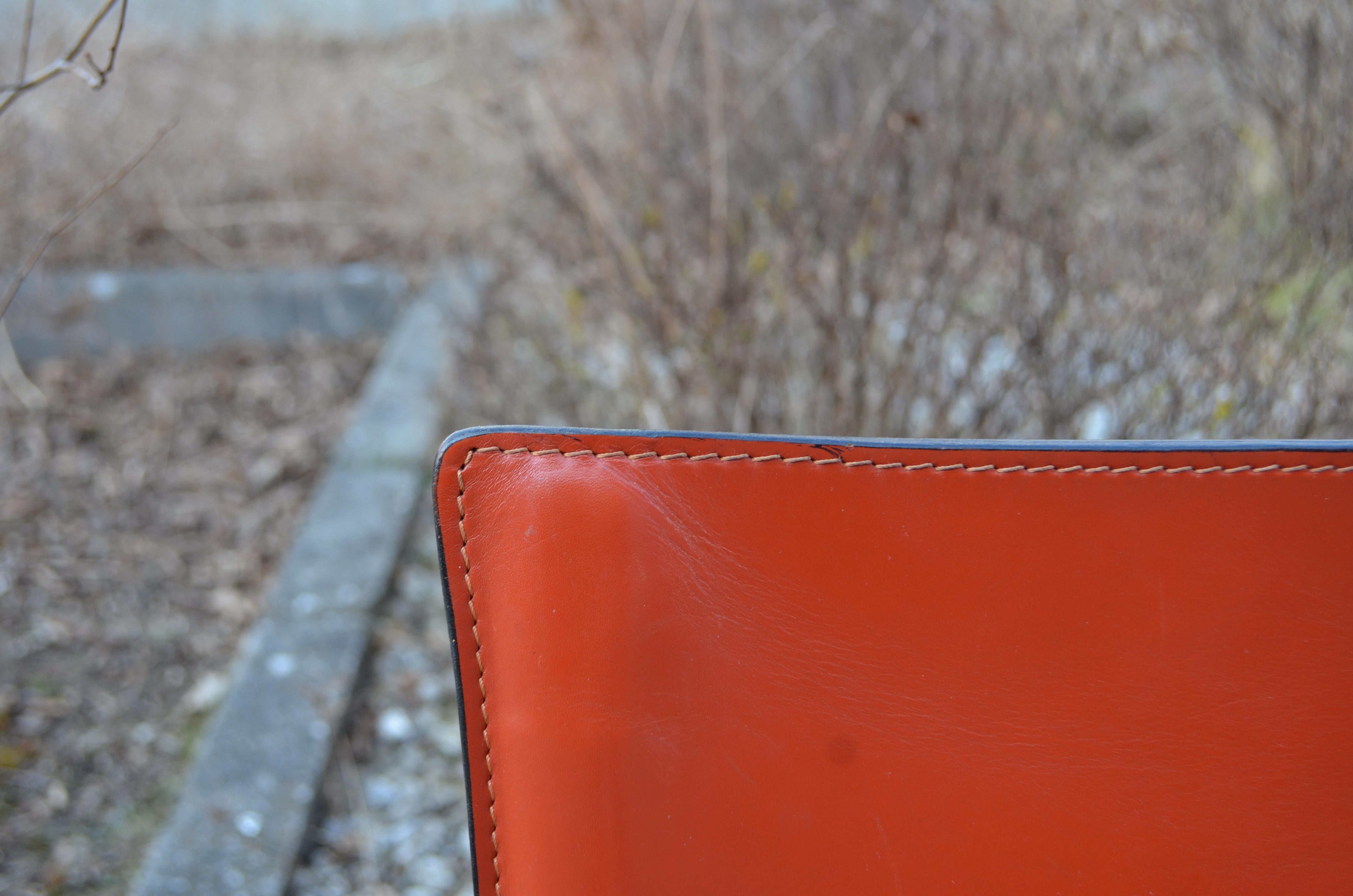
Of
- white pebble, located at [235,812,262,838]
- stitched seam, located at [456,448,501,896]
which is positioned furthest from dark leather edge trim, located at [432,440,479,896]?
white pebble, located at [235,812,262,838]

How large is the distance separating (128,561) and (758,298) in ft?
6.89

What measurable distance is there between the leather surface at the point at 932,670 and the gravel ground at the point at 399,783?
2.53 ft

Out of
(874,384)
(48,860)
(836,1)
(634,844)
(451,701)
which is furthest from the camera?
(836,1)

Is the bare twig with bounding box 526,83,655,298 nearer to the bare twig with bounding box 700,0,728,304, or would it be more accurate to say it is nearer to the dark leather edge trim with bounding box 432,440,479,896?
the bare twig with bounding box 700,0,728,304

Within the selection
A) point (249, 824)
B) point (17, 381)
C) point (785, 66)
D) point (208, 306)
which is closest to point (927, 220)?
point (785, 66)

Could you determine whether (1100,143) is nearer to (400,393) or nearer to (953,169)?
(953,169)

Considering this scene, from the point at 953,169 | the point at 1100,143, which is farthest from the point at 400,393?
the point at 1100,143

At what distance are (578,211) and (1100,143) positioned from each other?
1.32 m

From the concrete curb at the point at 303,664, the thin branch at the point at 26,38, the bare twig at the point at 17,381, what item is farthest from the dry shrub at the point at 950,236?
the bare twig at the point at 17,381

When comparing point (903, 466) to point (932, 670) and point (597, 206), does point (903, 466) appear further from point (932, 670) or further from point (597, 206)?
point (597, 206)

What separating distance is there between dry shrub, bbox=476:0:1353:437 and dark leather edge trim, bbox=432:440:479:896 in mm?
1075

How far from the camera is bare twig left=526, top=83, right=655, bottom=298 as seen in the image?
1.75 metres

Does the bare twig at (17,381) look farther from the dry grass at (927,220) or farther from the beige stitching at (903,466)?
the beige stitching at (903,466)

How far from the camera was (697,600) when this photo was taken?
28.6 inches
